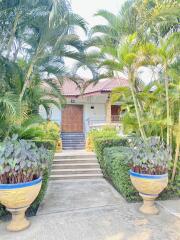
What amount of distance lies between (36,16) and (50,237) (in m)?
6.13

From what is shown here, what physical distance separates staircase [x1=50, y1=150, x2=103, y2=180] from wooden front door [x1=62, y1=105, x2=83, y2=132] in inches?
300

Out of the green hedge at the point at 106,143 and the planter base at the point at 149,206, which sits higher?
the green hedge at the point at 106,143

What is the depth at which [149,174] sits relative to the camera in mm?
5035

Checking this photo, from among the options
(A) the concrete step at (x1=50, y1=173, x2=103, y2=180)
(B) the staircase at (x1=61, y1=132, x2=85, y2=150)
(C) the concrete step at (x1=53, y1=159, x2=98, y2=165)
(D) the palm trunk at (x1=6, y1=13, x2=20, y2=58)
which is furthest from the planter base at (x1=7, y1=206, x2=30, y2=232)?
(B) the staircase at (x1=61, y1=132, x2=85, y2=150)

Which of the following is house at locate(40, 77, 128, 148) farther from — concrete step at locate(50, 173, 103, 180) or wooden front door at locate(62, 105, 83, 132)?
concrete step at locate(50, 173, 103, 180)

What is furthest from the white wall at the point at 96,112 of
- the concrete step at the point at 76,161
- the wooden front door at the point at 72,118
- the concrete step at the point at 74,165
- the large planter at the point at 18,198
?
the large planter at the point at 18,198

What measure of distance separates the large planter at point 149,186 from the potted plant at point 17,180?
2271 millimetres

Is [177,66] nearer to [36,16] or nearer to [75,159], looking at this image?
[36,16]

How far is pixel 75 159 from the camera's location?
31.3 feet

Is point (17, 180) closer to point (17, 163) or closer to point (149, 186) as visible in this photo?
point (17, 163)

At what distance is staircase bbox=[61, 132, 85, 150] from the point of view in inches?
A: 583

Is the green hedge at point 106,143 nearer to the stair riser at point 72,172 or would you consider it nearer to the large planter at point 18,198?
the stair riser at point 72,172

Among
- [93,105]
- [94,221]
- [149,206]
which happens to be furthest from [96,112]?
[94,221]

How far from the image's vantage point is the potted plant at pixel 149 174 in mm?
4906
